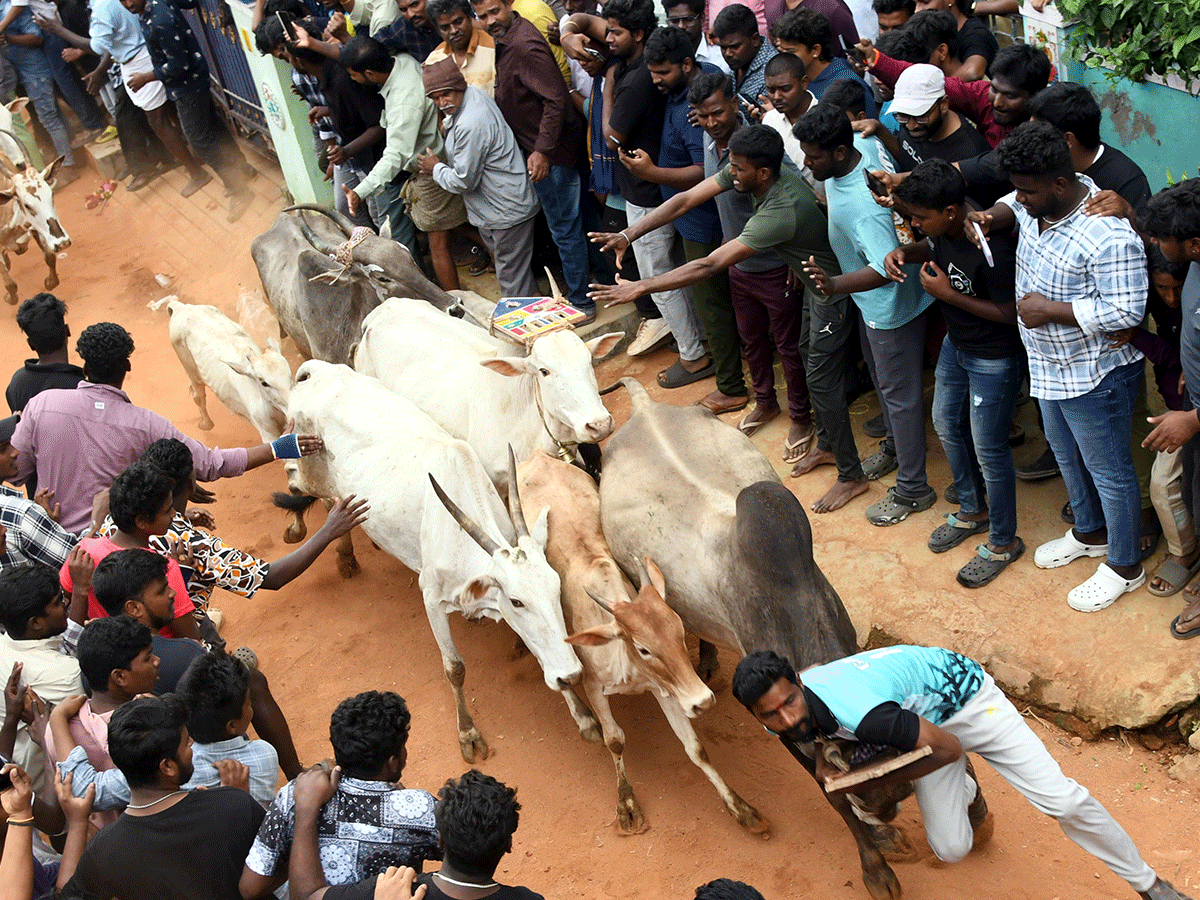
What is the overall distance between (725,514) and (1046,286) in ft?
6.08

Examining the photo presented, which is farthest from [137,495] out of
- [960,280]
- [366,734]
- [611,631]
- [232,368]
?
[960,280]

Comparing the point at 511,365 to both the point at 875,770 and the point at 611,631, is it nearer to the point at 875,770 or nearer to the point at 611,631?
the point at 611,631

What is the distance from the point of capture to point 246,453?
7.15 metres

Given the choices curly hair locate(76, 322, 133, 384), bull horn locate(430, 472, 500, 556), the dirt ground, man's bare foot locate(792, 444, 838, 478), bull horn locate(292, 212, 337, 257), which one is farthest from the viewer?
bull horn locate(292, 212, 337, 257)

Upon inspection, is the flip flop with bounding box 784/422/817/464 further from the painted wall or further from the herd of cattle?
the painted wall

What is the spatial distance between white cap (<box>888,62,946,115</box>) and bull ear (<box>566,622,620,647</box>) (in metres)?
3.05

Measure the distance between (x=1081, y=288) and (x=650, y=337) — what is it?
4.75m

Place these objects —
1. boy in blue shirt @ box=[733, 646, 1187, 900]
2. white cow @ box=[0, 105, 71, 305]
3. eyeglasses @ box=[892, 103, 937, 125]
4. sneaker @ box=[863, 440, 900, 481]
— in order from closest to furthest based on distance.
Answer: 1. boy in blue shirt @ box=[733, 646, 1187, 900]
2. eyeglasses @ box=[892, 103, 937, 125]
3. sneaker @ box=[863, 440, 900, 481]
4. white cow @ box=[0, 105, 71, 305]

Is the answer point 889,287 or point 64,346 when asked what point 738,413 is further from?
point 64,346

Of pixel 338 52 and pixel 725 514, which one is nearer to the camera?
pixel 725 514

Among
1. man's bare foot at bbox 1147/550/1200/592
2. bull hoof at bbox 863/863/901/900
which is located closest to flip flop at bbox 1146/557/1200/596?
man's bare foot at bbox 1147/550/1200/592

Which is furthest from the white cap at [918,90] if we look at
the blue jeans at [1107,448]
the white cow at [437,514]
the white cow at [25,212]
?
the white cow at [25,212]

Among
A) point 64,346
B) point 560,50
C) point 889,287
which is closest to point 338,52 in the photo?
point 560,50

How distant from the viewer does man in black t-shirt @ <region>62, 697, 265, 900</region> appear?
12.8 feet
